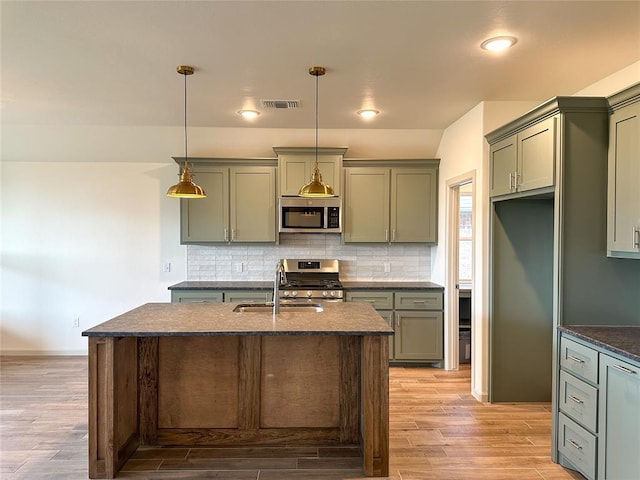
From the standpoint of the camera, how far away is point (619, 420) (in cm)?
208

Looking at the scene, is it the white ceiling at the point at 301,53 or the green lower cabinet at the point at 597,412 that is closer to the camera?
the green lower cabinet at the point at 597,412

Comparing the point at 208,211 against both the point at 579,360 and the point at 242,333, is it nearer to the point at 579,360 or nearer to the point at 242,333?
the point at 242,333

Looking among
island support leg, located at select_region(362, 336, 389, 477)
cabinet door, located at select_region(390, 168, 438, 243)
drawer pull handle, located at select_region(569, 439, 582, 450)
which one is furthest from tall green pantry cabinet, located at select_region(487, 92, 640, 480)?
cabinet door, located at select_region(390, 168, 438, 243)

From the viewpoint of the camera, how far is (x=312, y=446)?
2811mm

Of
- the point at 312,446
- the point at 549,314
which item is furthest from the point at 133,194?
the point at 549,314

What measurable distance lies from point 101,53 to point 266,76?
3.59ft

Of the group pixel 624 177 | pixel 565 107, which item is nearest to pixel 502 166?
pixel 565 107

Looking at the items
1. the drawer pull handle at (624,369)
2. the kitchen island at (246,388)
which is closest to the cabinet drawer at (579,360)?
the drawer pull handle at (624,369)

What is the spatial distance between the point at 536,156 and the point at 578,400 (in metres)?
1.56

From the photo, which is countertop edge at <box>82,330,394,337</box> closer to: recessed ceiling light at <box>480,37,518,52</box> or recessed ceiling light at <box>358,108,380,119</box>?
recessed ceiling light at <box>480,37,518,52</box>

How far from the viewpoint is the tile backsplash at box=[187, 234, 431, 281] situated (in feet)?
16.6

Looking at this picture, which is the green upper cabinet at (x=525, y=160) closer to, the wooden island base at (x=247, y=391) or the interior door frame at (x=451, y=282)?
the interior door frame at (x=451, y=282)

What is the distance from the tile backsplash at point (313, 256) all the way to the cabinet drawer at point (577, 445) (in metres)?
2.68

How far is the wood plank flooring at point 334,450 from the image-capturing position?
2.49 meters
